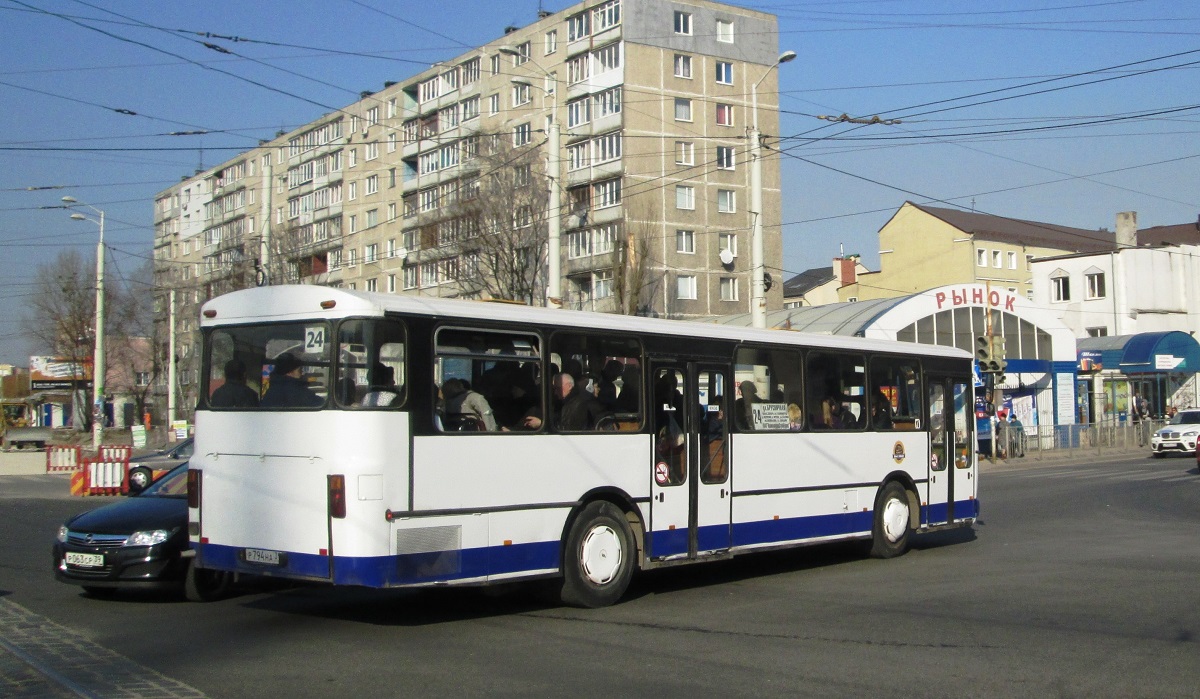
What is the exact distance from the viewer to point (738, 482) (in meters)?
12.2

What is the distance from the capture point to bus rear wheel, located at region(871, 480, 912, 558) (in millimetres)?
14352

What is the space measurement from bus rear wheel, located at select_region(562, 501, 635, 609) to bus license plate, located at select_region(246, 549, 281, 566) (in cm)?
241

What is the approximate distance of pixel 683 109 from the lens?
61.3 meters

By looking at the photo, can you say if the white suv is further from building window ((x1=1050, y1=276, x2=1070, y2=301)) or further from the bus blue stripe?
the bus blue stripe

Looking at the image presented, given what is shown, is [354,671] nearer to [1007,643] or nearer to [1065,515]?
[1007,643]

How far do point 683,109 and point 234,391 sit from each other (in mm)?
53366

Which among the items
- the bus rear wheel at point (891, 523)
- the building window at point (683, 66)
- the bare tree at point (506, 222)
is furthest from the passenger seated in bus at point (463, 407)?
the building window at point (683, 66)

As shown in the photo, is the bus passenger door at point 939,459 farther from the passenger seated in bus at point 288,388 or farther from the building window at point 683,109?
the building window at point 683,109

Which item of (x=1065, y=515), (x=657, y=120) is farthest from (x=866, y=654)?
(x=657, y=120)

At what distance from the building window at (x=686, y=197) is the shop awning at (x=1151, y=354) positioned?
19858mm

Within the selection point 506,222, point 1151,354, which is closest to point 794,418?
point 506,222

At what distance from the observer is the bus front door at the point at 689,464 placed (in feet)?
37.4

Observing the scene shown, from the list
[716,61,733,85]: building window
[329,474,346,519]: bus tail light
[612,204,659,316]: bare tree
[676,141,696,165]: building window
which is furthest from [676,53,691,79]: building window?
[329,474,346,519]: bus tail light

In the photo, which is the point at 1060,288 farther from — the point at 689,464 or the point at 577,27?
the point at 689,464
